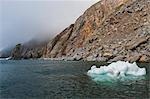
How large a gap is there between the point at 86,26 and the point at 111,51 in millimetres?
42405

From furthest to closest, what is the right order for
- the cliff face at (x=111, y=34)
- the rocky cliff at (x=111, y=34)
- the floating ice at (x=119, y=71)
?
1. the cliff face at (x=111, y=34)
2. the rocky cliff at (x=111, y=34)
3. the floating ice at (x=119, y=71)

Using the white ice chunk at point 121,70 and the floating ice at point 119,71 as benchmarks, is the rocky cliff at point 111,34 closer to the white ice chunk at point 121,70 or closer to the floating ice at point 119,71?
the white ice chunk at point 121,70

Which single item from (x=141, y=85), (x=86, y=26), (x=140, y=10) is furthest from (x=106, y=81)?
(x=86, y=26)

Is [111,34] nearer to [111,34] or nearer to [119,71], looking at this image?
[111,34]

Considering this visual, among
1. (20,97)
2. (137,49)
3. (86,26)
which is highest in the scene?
(86,26)

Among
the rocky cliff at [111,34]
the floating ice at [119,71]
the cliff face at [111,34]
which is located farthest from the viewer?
the cliff face at [111,34]

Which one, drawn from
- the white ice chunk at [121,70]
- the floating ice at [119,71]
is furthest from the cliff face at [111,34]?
the floating ice at [119,71]

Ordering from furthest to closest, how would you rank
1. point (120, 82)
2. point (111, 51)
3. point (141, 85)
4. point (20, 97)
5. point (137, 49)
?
point (111, 51)
point (137, 49)
point (120, 82)
point (141, 85)
point (20, 97)

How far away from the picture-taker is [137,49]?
357 ft

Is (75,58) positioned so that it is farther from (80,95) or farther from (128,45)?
(80,95)

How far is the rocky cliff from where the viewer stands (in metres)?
111

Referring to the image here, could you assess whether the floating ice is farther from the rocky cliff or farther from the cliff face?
the cliff face

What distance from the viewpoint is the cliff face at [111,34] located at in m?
111

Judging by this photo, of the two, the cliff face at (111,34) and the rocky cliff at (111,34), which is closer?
the rocky cliff at (111,34)
